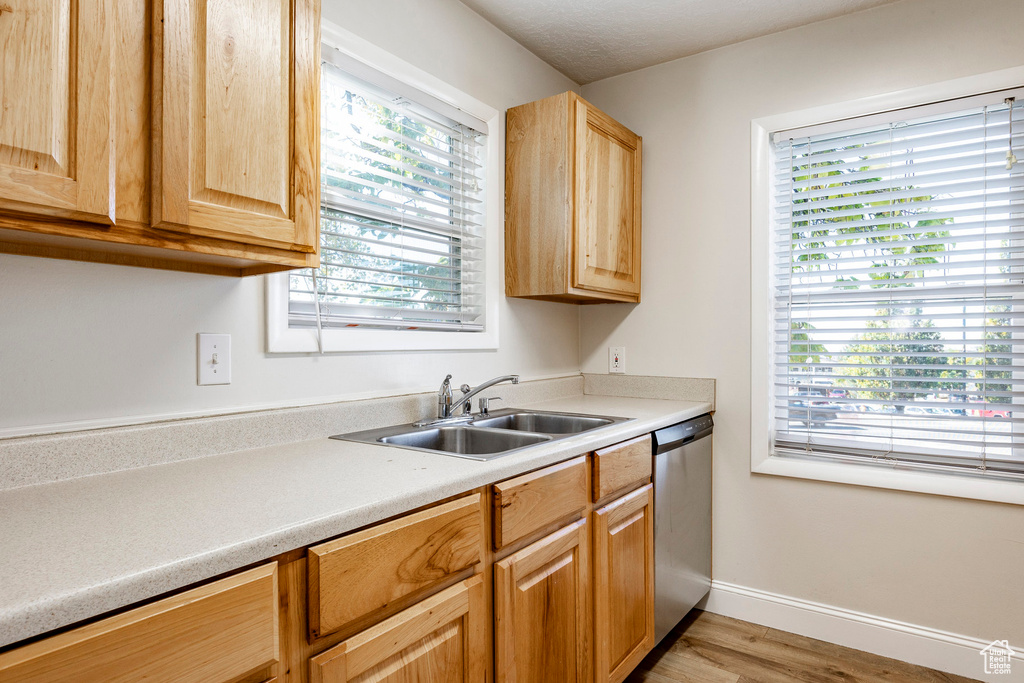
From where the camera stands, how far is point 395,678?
105 cm

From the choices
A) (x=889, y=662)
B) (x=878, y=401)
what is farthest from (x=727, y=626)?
(x=878, y=401)

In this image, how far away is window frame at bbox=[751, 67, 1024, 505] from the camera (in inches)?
80.4

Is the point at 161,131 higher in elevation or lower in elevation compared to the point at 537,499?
higher

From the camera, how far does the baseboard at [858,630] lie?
205cm

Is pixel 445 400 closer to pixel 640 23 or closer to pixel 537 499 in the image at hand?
pixel 537 499

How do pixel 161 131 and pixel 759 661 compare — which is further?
pixel 759 661

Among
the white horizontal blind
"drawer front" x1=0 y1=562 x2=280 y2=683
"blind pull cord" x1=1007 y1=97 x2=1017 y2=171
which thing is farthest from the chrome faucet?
"blind pull cord" x1=1007 y1=97 x2=1017 y2=171

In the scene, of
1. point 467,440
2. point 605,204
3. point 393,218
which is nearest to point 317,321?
point 393,218

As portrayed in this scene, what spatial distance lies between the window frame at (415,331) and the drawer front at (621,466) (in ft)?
2.35

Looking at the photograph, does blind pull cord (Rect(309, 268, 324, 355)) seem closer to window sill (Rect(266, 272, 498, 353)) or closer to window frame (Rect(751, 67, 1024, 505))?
window sill (Rect(266, 272, 498, 353))

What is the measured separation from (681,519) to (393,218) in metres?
1.54

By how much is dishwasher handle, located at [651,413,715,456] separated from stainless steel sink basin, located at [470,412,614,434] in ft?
0.62

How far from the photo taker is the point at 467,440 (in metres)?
1.92

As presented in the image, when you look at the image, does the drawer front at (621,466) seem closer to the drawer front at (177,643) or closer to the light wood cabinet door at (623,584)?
the light wood cabinet door at (623,584)
